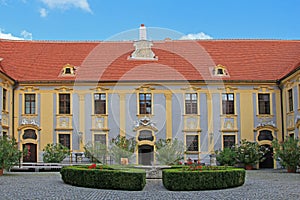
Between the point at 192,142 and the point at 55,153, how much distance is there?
7482 millimetres

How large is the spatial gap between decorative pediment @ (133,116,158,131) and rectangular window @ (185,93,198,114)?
6.75 ft

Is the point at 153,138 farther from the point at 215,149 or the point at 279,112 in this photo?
the point at 279,112

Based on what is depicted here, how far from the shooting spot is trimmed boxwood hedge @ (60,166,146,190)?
47.2ft

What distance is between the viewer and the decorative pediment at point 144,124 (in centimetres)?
2655

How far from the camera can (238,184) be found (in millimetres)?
15305

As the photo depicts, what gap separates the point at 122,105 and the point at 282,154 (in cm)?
919

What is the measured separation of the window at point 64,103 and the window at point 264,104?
35.1ft

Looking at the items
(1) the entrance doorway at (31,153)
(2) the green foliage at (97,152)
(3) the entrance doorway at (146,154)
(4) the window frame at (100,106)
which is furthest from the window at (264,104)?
(1) the entrance doorway at (31,153)

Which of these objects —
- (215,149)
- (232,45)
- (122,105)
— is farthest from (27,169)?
(232,45)

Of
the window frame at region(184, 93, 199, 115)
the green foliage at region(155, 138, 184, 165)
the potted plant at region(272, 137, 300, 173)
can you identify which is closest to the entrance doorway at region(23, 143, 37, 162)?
the green foliage at region(155, 138, 184, 165)

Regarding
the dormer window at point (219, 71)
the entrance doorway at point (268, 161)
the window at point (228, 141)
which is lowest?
the entrance doorway at point (268, 161)

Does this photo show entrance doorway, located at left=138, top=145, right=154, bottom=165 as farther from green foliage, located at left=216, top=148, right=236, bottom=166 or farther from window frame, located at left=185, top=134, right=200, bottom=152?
green foliage, located at left=216, top=148, right=236, bottom=166

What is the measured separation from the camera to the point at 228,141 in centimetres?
2673

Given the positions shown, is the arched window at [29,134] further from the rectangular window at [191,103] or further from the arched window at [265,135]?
the arched window at [265,135]
